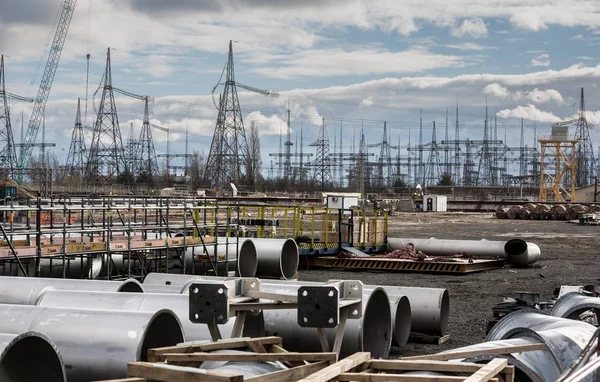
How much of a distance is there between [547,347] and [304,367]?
2.54m

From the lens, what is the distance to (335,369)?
4.73 metres

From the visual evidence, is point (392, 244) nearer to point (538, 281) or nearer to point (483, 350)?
point (538, 281)

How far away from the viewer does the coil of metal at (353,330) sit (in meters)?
8.99

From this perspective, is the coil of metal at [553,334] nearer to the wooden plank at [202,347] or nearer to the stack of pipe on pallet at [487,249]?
the wooden plank at [202,347]

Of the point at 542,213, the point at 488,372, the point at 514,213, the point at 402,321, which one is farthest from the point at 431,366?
the point at 514,213

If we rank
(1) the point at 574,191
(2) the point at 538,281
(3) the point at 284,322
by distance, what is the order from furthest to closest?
(1) the point at 574,191 → (2) the point at 538,281 → (3) the point at 284,322

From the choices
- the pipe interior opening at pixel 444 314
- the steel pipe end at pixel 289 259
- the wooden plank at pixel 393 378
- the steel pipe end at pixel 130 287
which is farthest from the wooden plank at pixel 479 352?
the steel pipe end at pixel 289 259

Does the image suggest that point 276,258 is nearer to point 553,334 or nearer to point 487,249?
point 487,249

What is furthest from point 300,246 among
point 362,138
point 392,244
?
point 362,138

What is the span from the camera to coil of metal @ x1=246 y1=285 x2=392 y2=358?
8.99m

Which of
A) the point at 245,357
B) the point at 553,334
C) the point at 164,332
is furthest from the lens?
the point at 164,332

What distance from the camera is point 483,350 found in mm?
6059

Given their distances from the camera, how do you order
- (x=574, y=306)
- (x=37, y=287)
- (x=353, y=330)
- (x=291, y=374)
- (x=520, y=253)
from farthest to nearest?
(x=520, y=253)
(x=37, y=287)
(x=574, y=306)
(x=353, y=330)
(x=291, y=374)

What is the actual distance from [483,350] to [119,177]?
3958 inches
